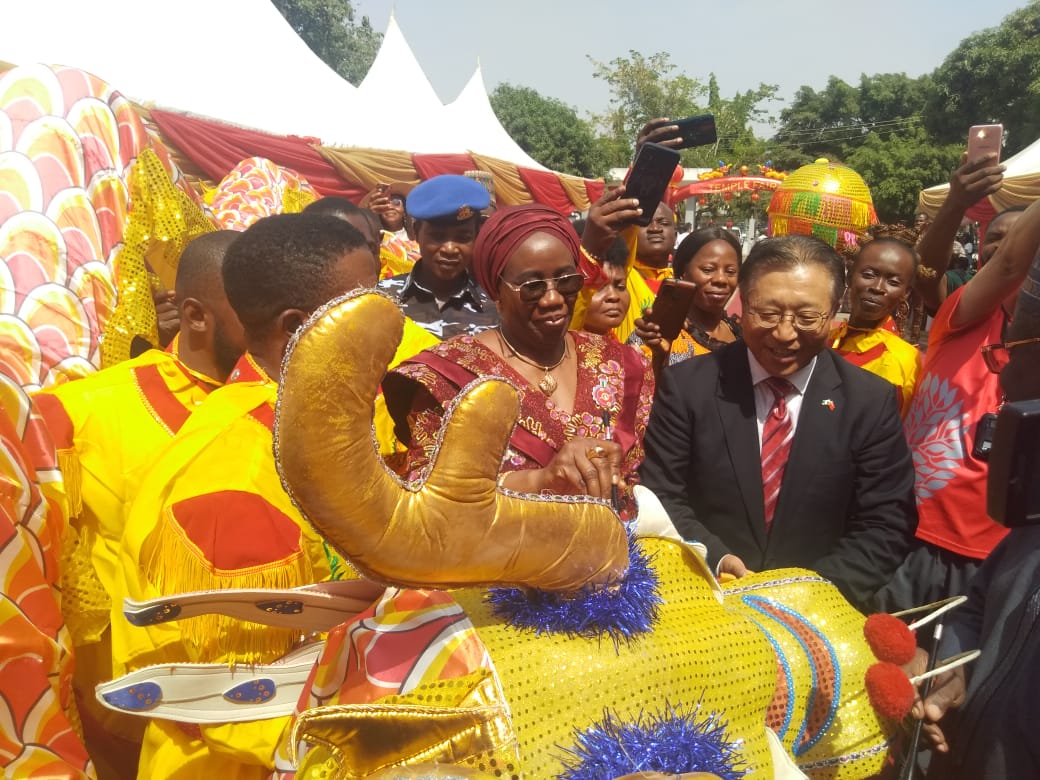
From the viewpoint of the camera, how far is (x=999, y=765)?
1.40 metres

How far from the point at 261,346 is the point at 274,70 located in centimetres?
1381

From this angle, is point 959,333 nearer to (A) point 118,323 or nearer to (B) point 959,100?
(A) point 118,323

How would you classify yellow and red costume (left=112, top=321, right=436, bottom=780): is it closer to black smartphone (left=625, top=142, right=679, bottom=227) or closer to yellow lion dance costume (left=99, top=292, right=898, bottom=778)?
yellow lion dance costume (left=99, top=292, right=898, bottom=778)

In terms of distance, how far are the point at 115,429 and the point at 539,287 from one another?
115 cm

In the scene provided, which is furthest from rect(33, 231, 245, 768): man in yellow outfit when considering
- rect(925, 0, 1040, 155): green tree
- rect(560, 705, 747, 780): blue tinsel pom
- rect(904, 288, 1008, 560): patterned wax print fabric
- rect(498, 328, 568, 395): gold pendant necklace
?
A: rect(925, 0, 1040, 155): green tree

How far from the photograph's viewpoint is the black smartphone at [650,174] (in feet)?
8.52

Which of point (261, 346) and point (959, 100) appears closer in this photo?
point (261, 346)

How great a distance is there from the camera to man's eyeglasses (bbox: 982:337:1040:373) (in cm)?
131

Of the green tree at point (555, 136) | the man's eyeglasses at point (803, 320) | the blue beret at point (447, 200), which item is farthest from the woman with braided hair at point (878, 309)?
the green tree at point (555, 136)

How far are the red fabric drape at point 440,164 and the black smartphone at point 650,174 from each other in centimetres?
1264

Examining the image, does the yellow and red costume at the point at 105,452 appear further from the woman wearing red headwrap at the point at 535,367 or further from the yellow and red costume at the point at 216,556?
the woman wearing red headwrap at the point at 535,367

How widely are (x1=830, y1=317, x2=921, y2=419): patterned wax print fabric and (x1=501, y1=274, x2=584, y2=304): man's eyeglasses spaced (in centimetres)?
145

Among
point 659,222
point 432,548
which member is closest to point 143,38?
point 659,222

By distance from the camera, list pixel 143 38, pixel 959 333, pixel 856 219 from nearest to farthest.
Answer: pixel 959 333 < pixel 856 219 < pixel 143 38
